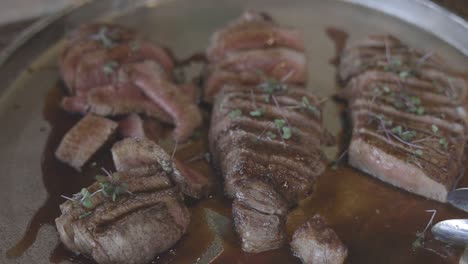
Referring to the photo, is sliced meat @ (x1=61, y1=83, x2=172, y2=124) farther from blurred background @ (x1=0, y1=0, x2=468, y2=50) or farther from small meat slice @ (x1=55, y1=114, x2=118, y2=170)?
blurred background @ (x1=0, y1=0, x2=468, y2=50)

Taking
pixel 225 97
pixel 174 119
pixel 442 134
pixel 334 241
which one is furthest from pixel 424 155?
pixel 174 119

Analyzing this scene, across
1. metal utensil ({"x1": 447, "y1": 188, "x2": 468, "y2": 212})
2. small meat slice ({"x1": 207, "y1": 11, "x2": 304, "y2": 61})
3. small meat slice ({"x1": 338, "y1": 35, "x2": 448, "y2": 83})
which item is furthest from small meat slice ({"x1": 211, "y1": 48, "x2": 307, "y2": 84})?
metal utensil ({"x1": 447, "y1": 188, "x2": 468, "y2": 212})

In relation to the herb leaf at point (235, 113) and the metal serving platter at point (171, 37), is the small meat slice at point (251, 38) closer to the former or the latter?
the metal serving platter at point (171, 37)

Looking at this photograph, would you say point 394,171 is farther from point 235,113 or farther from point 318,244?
point 235,113

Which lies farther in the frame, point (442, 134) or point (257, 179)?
point (442, 134)

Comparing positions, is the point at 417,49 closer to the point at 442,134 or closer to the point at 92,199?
the point at 442,134

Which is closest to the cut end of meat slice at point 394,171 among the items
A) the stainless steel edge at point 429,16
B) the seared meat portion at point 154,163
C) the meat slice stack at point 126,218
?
the seared meat portion at point 154,163
